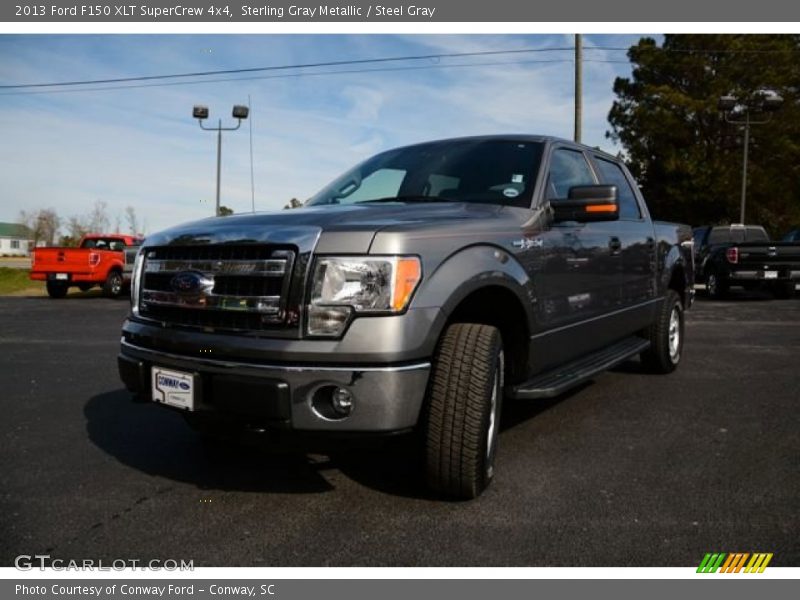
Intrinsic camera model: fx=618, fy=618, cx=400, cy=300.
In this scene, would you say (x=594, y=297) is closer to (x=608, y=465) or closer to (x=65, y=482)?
(x=608, y=465)

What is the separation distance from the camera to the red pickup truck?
49.3ft

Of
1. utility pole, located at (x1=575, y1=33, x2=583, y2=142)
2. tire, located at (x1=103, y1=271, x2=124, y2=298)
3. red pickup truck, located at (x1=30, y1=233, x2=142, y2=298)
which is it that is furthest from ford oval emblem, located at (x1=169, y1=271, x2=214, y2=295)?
utility pole, located at (x1=575, y1=33, x2=583, y2=142)

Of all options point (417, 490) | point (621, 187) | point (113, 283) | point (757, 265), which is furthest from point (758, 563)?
point (113, 283)

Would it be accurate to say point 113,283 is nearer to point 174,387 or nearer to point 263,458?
point 263,458

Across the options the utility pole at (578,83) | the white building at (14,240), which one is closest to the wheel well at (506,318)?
the utility pole at (578,83)

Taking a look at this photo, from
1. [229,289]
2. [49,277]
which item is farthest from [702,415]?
[49,277]

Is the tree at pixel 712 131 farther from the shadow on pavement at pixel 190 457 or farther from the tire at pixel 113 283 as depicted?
the shadow on pavement at pixel 190 457

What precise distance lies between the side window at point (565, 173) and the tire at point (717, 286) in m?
10.4

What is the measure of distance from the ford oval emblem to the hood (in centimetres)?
15

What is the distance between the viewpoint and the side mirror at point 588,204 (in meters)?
3.23

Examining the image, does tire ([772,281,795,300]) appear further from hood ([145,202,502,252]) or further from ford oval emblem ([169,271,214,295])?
ford oval emblem ([169,271,214,295])

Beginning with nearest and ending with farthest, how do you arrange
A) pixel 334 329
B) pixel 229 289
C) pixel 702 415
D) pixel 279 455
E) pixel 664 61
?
pixel 334 329 < pixel 229 289 < pixel 279 455 < pixel 702 415 < pixel 664 61

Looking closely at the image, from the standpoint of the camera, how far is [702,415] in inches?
165

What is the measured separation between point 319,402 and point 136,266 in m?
1.41
